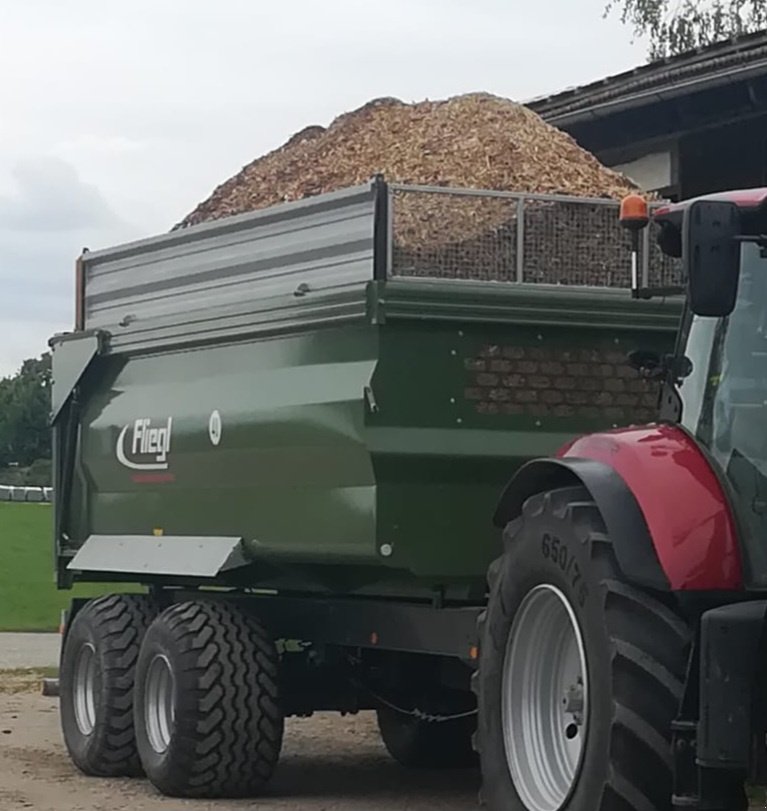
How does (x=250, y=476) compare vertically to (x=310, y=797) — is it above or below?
above

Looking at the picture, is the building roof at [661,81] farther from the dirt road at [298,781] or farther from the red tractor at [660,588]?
the red tractor at [660,588]

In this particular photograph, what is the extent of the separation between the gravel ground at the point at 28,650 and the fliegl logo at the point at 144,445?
675 cm

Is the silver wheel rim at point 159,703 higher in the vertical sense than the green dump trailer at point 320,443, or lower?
lower

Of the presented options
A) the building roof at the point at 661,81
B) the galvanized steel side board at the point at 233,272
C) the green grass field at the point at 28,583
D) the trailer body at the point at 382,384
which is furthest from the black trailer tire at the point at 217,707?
the building roof at the point at 661,81

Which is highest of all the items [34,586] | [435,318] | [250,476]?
A: [435,318]

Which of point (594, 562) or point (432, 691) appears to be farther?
point (432, 691)

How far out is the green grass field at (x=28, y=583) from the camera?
21.6 metres

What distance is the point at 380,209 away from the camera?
8.12 m

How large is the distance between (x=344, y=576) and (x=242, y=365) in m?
1.16

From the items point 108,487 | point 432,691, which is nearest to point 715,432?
point 432,691

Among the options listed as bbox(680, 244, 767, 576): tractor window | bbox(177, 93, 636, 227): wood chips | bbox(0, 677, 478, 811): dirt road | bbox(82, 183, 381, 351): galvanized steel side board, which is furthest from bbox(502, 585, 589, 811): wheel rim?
bbox(177, 93, 636, 227): wood chips

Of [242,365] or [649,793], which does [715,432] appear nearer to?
[649,793]

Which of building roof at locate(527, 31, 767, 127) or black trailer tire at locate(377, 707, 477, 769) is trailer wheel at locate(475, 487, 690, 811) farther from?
building roof at locate(527, 31, 767, 127)

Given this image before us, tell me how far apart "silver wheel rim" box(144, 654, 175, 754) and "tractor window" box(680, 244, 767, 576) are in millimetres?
3868
